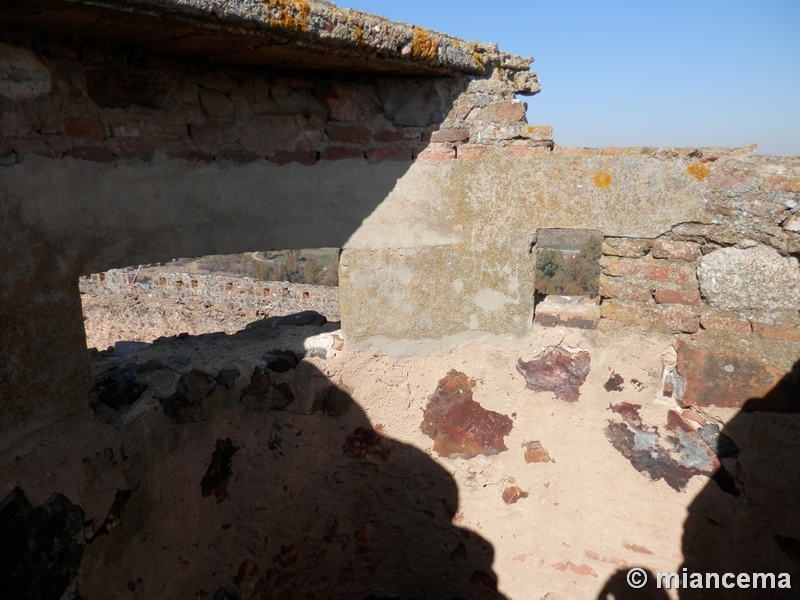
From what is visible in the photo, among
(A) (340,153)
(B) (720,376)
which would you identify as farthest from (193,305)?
(B) (720,376)

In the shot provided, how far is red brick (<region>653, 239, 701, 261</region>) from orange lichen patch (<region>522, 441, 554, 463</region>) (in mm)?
1027

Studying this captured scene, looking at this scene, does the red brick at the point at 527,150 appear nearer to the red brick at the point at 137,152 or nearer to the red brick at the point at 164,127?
the red brick at the point at 164,127

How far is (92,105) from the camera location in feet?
6.21

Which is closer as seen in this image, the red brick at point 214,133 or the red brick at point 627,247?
the red brick at point 214,133

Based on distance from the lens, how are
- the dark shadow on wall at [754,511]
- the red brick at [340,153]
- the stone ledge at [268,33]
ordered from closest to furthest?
the stone ledge at [268,33], the dark shadow on wall at [754,511], the red brick at [340,153]

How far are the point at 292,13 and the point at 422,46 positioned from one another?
0.63 meters

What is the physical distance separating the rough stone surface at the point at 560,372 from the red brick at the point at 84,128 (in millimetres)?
2039

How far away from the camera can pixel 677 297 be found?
2447 millimetres

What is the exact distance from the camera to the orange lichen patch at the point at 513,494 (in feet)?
Result: 8.63

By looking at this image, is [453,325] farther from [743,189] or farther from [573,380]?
[743,189]

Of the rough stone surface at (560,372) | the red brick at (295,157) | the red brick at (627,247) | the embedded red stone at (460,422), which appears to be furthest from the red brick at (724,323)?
the red brick at (295,157)

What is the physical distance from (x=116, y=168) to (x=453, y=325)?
157 cm

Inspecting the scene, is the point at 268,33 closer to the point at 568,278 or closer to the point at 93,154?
the point at 93,154

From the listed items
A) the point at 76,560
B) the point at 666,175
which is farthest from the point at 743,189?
the point at 76,560
